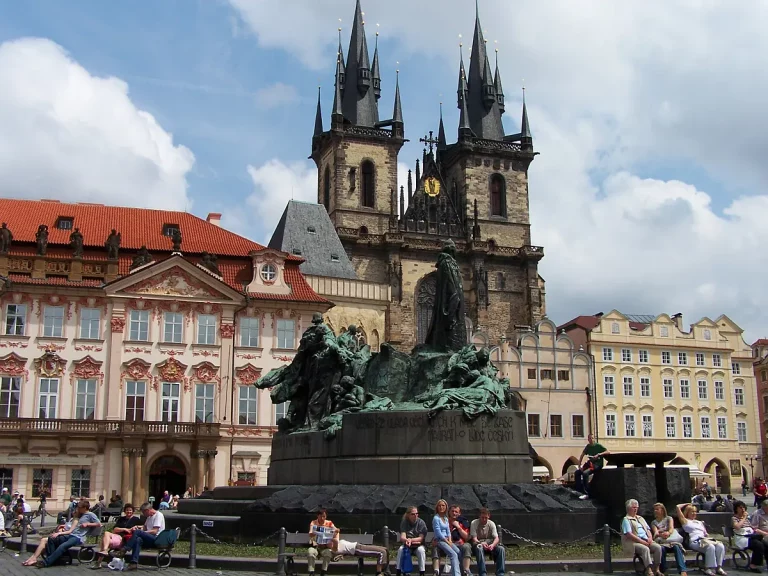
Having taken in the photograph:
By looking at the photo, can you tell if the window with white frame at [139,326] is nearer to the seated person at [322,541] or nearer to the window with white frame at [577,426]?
the window with white frame at [577,426]

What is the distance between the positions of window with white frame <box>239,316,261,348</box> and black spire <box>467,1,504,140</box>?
37.3m

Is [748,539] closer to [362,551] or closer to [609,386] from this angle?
A: [362,551]

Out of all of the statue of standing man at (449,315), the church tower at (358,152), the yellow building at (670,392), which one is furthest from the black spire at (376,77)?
the statue of standing man at (449,315)

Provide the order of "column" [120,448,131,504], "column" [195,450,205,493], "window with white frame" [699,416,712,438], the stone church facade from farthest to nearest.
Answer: the stone church facade → "window with white frame" [699,416,712,438] → "column" [195,450,205,493] → "column" [120,448,131,504]

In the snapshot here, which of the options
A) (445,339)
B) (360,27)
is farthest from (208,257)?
(360,27)

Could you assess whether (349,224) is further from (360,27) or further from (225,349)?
(225,349)

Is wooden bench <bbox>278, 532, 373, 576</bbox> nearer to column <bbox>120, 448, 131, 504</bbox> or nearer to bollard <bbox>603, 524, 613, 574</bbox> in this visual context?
bollard <bbox>603, 524, 613, 574</bbox>

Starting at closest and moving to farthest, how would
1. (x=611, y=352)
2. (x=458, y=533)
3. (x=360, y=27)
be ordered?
(x=458, y=533) < (x=611, y=352) < (x=360, y=27)

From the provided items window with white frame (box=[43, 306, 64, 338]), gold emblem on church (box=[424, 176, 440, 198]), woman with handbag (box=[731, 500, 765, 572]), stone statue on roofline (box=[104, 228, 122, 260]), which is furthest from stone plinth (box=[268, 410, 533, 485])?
gold emblem on church (box=[424, 176, 440, 198])

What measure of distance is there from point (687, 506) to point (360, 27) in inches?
2570

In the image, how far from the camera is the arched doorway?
36688mm

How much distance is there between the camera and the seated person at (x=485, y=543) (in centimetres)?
1169

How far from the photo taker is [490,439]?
15266 millimetres

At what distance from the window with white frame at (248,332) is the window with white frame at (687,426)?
90.9 feet
